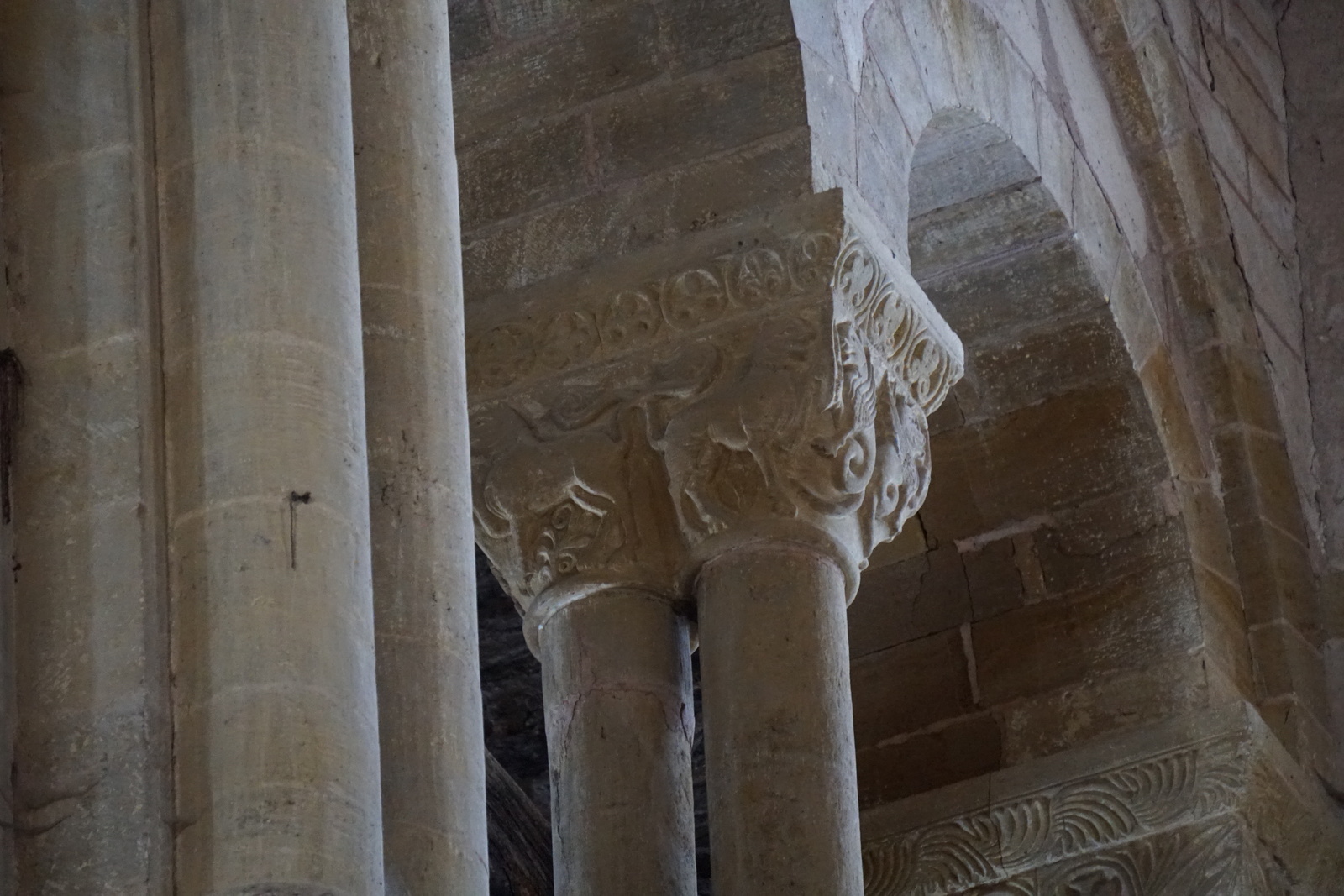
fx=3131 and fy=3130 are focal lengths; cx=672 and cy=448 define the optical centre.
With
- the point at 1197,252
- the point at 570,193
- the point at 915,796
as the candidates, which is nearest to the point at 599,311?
the point at 570,193

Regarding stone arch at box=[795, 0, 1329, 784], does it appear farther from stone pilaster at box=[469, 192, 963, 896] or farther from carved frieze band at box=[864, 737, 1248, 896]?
stone pilaster at box=[469, 192, 963, 896]

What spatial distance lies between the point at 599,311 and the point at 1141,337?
2.00 m

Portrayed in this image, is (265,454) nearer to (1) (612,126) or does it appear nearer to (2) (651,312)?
(2) (651,312)

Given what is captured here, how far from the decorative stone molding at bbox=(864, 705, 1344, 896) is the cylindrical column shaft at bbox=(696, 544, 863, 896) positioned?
5.22ft

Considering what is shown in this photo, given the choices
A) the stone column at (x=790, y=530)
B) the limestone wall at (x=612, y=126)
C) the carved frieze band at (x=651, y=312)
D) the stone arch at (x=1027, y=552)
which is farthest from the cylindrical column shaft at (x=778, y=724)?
the stone arch at (x=1027, y=552)

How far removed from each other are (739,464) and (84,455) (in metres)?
1.89

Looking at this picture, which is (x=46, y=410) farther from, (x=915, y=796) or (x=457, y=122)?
(x=915, y=796)

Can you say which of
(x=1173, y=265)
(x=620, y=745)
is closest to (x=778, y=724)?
(x=620, y=745)

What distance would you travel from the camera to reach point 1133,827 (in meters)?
6.30

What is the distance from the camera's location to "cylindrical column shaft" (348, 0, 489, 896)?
3229 mm

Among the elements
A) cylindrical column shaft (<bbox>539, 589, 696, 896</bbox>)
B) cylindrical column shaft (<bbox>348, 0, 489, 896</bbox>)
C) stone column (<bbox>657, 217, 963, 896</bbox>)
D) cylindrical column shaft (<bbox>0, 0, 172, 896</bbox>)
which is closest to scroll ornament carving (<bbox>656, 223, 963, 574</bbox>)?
stone column (<bbox>657, 217, 963, 896</bbox>)

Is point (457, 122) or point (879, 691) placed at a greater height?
point (457, 122)

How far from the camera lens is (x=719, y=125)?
17.0 ft

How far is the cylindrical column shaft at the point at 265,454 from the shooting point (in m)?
2.94
